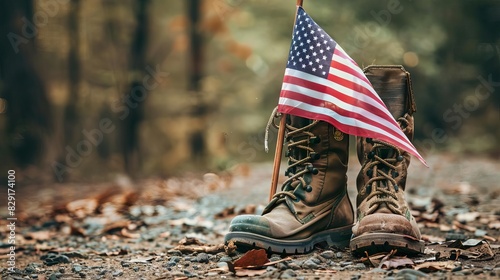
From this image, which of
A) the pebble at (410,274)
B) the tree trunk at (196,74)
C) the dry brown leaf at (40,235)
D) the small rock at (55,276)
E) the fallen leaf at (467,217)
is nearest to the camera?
the pebble at (410,274)

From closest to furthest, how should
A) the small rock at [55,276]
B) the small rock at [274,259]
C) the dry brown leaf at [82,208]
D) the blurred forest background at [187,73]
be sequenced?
1. the small rock at [274,259]
2. the small rock at [55,276]
3. the dry brown leaf at [82,208]
4. the blurred forest background at [187,73]

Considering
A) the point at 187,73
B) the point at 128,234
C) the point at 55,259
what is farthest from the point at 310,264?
the point at 187,73

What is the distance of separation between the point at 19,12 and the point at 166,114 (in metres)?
7.52

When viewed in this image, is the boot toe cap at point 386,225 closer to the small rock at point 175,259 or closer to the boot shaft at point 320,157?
the boot shaft at point 320,157

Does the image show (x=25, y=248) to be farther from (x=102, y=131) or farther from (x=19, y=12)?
(x=102, y=131)

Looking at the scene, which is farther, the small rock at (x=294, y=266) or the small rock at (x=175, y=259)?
the small rock at (x=175, y=259)

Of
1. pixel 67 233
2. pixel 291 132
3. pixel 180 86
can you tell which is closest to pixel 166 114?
pixel 180 86

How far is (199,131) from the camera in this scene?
1656 cm

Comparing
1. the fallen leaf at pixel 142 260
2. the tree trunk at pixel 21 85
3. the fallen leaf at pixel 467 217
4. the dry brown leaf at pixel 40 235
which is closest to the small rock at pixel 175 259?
the fallen leaf at pixel 142 260

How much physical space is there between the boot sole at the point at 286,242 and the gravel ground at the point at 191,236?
0.05 meters

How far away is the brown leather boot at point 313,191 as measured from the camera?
307cm

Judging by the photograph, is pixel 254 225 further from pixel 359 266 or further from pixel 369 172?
pixel 369 172

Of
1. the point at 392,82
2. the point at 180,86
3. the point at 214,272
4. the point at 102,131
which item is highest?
the point at 180,86

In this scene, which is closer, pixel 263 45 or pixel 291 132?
pixel 291 132
